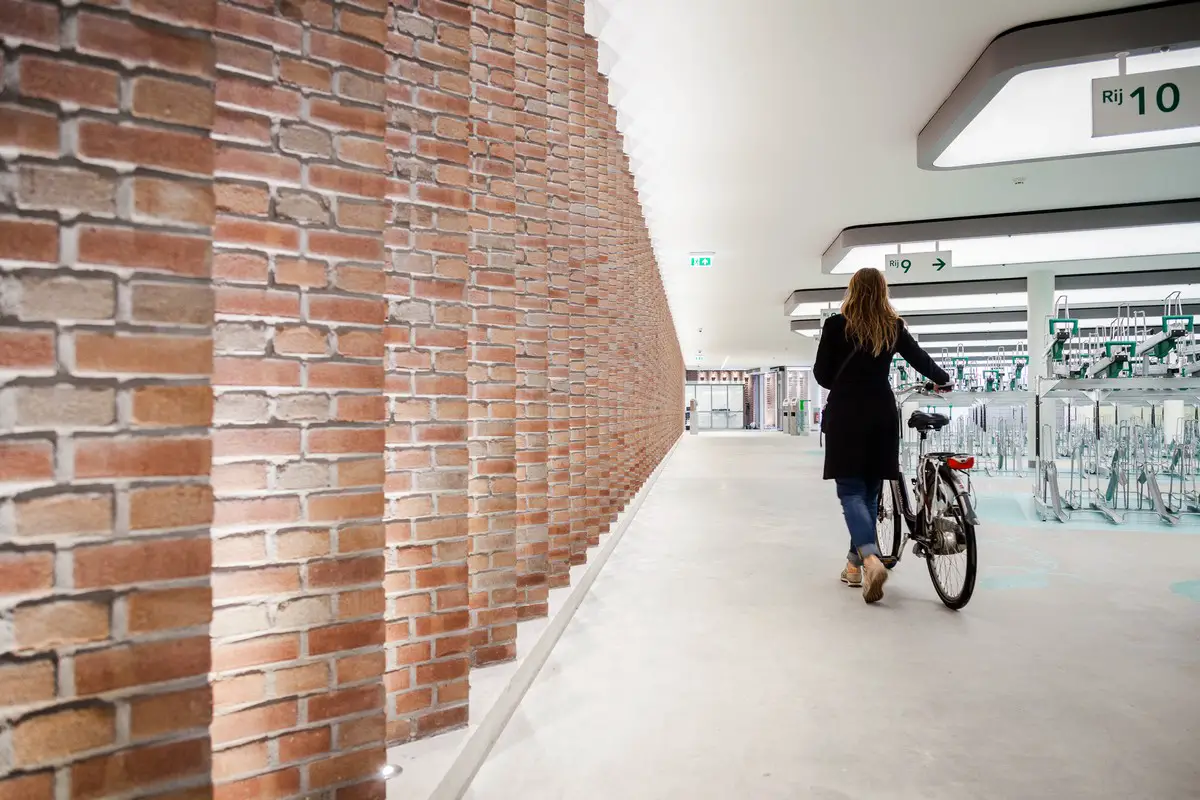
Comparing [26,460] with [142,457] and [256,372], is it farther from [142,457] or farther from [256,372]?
[256,372]

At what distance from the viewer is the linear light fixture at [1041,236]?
8.60 meters

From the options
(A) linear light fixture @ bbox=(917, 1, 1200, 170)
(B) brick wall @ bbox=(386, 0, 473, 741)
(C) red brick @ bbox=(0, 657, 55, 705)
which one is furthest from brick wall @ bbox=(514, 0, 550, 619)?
(A) linear light fixture @ bbox=(917, 1, 1200, 170)

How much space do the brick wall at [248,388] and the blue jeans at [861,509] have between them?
1.81 meters

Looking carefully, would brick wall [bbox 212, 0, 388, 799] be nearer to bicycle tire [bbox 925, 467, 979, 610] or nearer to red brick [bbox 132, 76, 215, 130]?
red brick [bbox 132, 76, 215, 130]

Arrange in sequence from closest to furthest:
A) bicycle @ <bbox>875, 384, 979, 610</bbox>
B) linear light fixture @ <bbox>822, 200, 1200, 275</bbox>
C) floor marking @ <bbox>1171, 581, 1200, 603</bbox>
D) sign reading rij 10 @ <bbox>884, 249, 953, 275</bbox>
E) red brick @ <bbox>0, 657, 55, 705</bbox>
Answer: red brick @ <bbox>0, 657, 55, 705</bbox> → bicycle @ <bbox>875, 384, 979, 610</bbox> → floor marking @ <bbox>1171, 581, 1200, 603</bbox> → linear light fixture @ <bbox>822, 200, 1200, 275</bbox> → sign reading rij 10 @ <bbox>884, 249, 953, 275</bbox>

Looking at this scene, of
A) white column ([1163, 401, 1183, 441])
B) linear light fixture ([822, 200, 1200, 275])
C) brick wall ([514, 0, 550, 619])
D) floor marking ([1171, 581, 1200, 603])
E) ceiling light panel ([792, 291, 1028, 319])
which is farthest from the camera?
white column ([1163, 401, 1183, 441])

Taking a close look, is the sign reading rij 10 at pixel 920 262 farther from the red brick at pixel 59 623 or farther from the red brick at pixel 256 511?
the red brick at pixel 59 623

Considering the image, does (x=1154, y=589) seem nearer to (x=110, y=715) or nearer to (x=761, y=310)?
(x=110, y=715)

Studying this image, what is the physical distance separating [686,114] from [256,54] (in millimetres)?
5023

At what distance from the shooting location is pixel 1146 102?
4352 millimetres

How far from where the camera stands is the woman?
353 cm

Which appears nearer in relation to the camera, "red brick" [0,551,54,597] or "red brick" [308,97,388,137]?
"red brick" [0,551,54,597]

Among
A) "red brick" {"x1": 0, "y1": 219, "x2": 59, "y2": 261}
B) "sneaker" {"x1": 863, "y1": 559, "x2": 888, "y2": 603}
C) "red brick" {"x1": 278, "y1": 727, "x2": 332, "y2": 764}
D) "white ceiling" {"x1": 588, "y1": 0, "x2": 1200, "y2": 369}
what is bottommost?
"sneaker" {"x1": 863, "y1": 559, "x2": 888, "y2": 603}

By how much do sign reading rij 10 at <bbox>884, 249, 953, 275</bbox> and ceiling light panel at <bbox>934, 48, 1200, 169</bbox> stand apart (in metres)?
3.14
